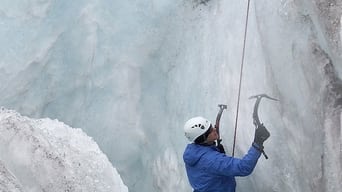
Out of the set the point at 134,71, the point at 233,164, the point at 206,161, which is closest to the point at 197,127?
the point at 206,161

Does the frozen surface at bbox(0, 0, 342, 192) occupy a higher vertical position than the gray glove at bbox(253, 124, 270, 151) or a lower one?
higher

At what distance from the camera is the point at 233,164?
421cm

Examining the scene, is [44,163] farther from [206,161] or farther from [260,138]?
[260,138]

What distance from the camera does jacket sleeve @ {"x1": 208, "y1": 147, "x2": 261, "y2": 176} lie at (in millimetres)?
4121

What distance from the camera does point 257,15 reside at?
481 cm

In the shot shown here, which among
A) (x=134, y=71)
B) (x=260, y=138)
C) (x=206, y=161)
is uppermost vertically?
(x=134, y=71)

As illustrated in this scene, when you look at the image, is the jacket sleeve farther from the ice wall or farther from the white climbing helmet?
the ice wall

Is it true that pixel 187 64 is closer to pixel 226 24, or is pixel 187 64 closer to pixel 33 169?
pixel 226 24

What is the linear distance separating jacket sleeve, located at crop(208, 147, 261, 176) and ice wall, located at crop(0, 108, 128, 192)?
127 centimetres

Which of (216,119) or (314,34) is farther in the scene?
(216,119)

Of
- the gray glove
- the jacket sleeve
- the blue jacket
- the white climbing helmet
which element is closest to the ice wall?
the blue jacket

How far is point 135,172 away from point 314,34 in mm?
3252

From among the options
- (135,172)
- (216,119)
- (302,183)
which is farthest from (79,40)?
(302,183)

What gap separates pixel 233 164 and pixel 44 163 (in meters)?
1.65
